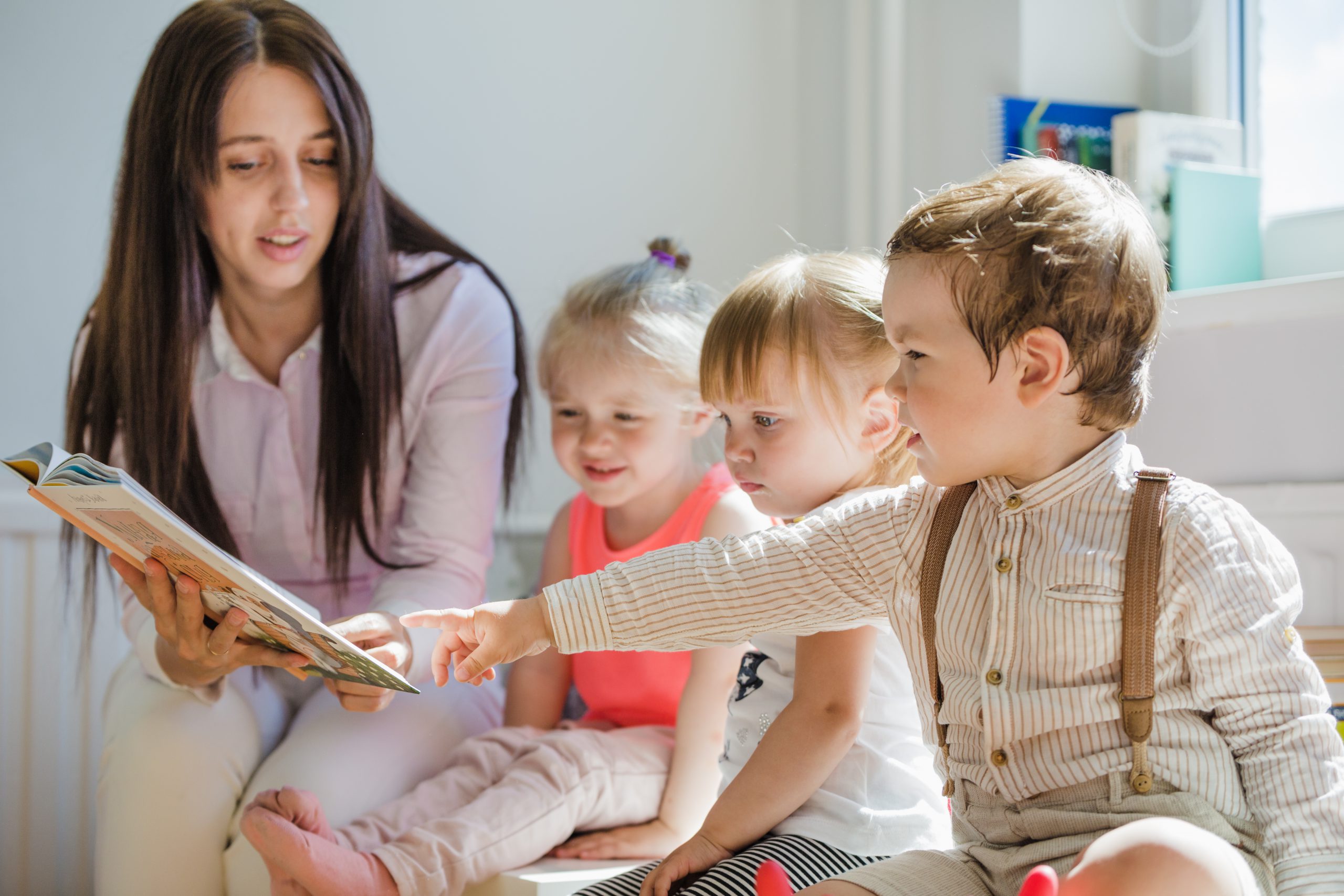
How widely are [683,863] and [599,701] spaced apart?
489 millimetres

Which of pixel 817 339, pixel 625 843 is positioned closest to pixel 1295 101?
pixel 817 339

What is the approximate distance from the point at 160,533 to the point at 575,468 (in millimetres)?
567

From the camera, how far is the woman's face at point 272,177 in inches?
50.8

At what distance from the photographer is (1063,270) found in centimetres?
76

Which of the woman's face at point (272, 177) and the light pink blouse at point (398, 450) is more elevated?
the woman's face at point (272, 177)

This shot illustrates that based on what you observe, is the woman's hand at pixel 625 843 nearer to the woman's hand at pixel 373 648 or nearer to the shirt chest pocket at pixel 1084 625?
the woman's hand at pixel 373 648

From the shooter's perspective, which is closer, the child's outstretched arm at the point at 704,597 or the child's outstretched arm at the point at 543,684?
the child's outstretched arm at the point at 704,597

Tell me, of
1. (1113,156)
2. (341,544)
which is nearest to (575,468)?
(341,544)

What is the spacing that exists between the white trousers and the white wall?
1.91ft

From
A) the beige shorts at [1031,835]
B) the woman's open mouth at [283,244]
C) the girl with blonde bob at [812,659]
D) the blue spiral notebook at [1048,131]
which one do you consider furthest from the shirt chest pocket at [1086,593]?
the blue spiral notebook at [1048,131]

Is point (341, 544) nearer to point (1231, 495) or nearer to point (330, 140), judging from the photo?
point (330, 140)

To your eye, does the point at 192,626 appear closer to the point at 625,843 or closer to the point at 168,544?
the point at 168,544

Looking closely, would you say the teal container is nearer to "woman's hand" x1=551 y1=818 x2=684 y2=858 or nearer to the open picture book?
"woman's hand" x1=551 y1=818 x2=684 y2=858

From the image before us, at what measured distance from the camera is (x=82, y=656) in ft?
5.19
